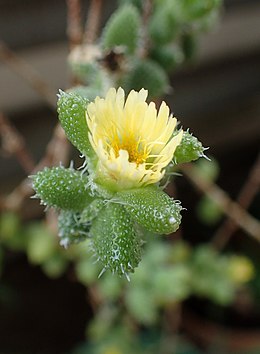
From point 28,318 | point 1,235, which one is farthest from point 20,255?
point 1,235

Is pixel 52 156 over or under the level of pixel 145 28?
under

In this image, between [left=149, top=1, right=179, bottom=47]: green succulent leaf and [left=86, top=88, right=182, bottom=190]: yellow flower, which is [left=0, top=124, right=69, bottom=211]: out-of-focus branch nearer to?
[left=149, top=1, right=179, bottom=47]: green succulent leaf

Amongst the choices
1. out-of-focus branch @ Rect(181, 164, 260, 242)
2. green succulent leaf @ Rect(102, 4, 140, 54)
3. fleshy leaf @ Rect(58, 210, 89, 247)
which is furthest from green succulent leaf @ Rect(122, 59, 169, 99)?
out-of-focus branch @ Rect(181, 164, 260, 242)

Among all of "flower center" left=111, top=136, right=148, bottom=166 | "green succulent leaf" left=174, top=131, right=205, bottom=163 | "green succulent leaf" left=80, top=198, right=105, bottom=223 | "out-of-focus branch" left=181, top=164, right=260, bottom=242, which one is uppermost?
"green succulent leaf" left=174, top=131, right=205, bottom=163

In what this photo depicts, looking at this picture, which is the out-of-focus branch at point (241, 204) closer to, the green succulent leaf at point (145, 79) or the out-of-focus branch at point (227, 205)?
the out-of-focus branch at point (227, 205)

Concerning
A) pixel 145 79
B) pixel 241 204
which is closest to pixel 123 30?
pixel 145 79

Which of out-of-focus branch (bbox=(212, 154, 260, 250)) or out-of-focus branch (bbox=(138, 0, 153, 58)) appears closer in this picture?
out-of-focus branch (bbox=(138, 0, 153, 58))

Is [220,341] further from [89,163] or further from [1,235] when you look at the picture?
[89,163]

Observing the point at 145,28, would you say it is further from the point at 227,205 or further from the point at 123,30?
the point at 227,205
